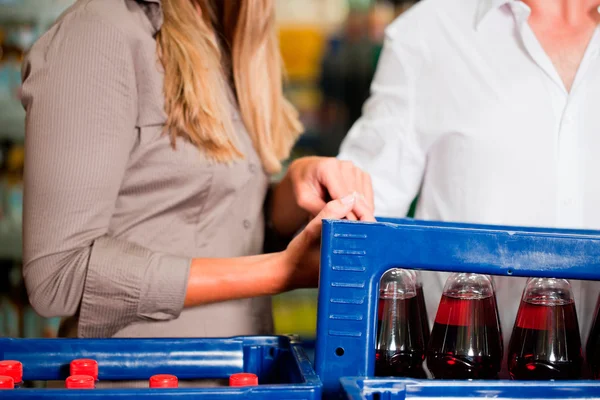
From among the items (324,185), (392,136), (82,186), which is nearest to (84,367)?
(82,186)

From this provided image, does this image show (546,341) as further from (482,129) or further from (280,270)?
(482,129)

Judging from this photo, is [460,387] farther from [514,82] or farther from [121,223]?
[514,82]

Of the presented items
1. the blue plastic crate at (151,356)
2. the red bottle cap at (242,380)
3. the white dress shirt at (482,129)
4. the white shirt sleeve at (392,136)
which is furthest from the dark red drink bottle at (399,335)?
the white shirt sleeve at (392,136)

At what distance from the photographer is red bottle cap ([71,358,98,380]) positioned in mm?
961

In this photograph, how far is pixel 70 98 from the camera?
3.88 feet

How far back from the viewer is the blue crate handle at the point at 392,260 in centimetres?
96

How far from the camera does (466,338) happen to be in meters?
1.03

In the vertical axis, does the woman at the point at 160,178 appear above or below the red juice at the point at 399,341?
above

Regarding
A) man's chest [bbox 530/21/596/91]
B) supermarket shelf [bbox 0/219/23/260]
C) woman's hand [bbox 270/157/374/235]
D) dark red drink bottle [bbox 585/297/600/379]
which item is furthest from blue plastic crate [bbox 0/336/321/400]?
supermarket shelf [bbox 0/219/23/260]

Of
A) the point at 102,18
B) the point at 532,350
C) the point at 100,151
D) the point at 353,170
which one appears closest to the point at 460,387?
the point at 532,350

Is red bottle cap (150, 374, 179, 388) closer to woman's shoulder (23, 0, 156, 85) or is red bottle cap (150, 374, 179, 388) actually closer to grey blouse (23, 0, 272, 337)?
grey blouse (23, 0, 272, 337)

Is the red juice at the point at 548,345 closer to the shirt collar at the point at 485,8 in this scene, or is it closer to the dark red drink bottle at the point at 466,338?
the dark red drink bottle at the point at 466,338

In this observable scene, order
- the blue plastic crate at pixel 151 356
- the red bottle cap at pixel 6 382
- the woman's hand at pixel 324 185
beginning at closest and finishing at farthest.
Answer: the red bottle cap at pixel 6 382, the blue plastic crate at pixel 151 356, the woman's hand at pixel 324 185

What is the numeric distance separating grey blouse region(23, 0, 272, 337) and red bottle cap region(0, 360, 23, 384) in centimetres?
26
